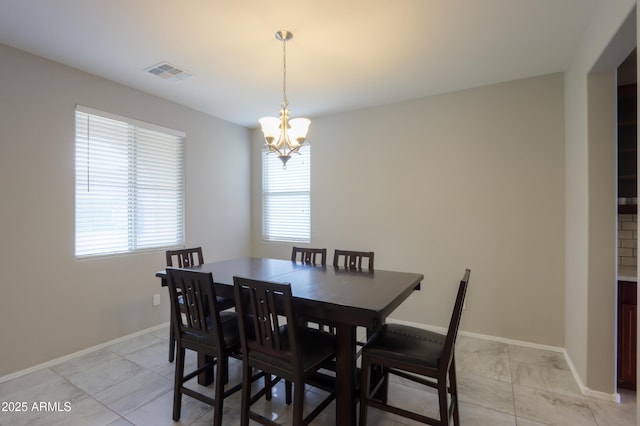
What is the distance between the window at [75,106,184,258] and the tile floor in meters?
1.13

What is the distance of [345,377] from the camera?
6.01ft

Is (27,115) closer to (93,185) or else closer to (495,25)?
(93,185)

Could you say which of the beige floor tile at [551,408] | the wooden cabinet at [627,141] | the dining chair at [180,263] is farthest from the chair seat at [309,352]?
the wooden cabinet at [627,141]

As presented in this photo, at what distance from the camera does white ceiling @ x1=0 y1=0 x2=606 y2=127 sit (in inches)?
82.0

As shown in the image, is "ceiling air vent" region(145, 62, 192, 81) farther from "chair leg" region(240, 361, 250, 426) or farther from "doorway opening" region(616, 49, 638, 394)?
"doorway opening" region(616, 49, 638, 394)

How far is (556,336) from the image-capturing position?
304 centimetres

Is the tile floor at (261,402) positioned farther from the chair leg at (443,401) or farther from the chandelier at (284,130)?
the chandelier at (284,130)

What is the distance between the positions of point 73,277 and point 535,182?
460 cm

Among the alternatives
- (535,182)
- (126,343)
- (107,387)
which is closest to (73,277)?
(126,343)

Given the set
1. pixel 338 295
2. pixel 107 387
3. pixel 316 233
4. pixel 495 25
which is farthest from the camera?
pixel 316 233

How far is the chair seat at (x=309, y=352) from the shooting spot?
1.75 metres

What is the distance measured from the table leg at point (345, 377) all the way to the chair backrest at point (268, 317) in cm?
31

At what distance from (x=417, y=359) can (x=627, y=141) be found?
2.73 meters

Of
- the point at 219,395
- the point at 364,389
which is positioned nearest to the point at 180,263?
the point at 219,395
